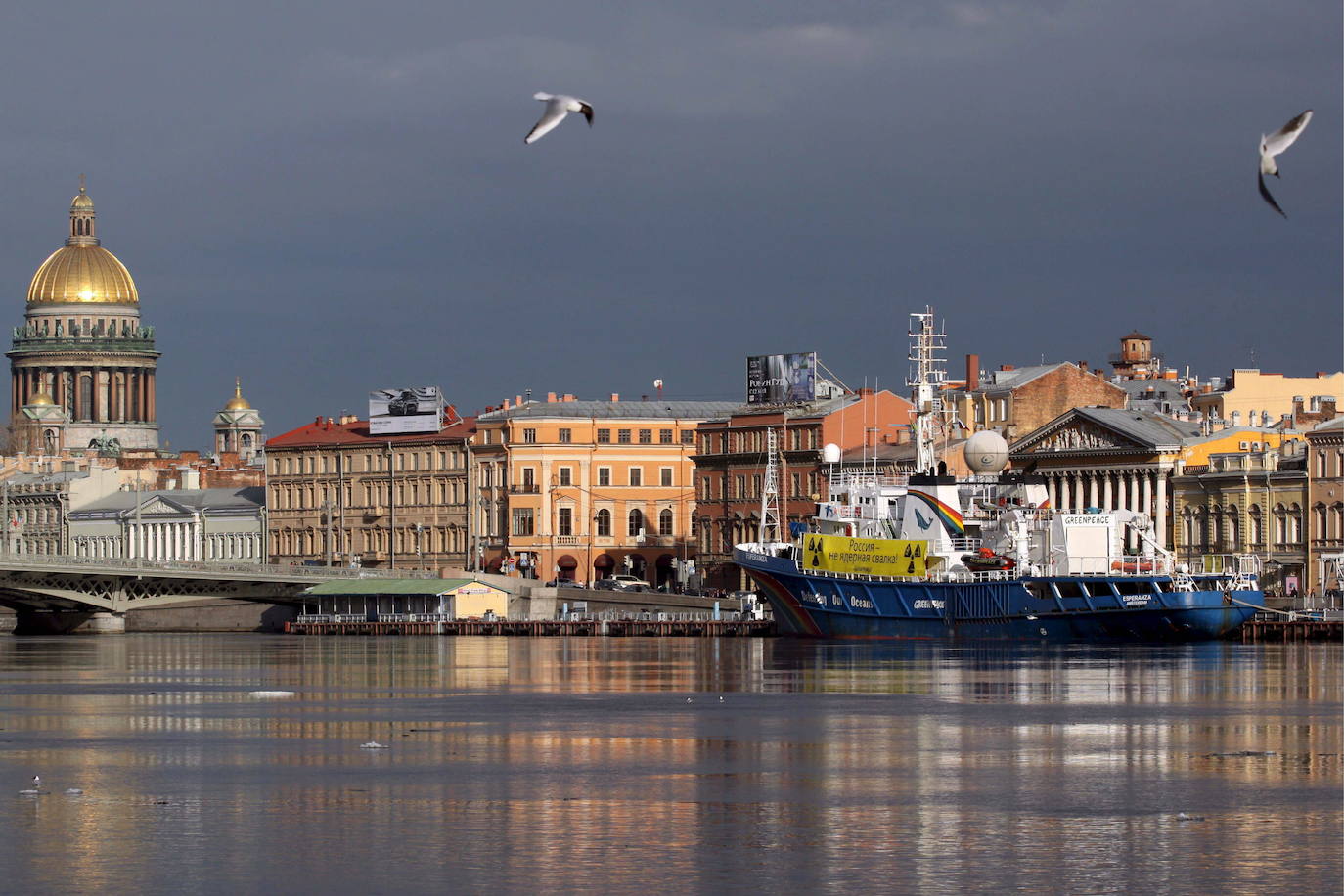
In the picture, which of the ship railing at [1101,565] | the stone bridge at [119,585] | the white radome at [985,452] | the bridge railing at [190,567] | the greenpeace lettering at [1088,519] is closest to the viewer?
the ship railing at [1101,565]

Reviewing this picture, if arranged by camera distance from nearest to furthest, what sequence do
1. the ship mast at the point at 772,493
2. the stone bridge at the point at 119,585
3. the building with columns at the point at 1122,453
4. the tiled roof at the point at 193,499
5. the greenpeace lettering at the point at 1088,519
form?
the greenpeace lettering at the point at 1088,519
the ship mast at the point at 772,493
the building with columns at the point at 1122,453
the stone bridge at the point at 119,585
the tiled roof at the point at 193,499

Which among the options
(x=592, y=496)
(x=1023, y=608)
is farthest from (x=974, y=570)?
(x=592, y=496)

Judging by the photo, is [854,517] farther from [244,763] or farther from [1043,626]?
[244,763]

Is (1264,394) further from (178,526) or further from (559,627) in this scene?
(178,526)

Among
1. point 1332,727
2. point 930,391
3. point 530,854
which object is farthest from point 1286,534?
point 530,854

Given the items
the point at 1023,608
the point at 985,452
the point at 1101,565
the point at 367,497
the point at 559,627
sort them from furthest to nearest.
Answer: the point at 367,497, the point at 559,627, the point at 985,452, the point at 1101,565, the point at 1023,608

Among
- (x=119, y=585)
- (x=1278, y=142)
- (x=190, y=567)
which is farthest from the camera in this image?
(x=190, y=567)

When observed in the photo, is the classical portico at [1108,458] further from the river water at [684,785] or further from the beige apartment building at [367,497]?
the river water at [684,785]

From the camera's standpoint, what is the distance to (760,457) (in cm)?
14438

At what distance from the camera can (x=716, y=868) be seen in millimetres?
27078

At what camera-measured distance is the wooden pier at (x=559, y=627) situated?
109938 millimetres

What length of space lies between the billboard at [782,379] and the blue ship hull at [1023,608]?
45.1 m

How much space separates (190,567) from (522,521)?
23.9 meters

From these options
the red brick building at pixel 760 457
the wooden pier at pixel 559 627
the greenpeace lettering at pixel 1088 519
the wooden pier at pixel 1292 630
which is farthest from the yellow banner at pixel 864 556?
the red brick building at pixel 760 457
